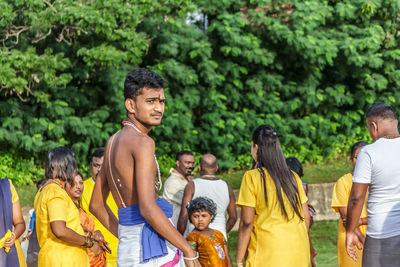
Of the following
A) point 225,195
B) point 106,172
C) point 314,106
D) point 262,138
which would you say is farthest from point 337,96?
point 106,172

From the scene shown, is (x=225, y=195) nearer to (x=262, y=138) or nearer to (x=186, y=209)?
(x=186, y=209)

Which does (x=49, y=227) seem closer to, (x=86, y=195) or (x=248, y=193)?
(x=86, y=195)

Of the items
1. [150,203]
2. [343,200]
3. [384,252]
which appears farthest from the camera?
[343,200]

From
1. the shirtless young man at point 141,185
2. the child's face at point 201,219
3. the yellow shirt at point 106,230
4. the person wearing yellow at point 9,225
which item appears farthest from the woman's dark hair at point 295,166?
the shirtless young man at point 141,185

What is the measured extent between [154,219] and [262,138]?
191 centimetres

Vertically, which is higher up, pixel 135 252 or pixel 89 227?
pixel 135 252

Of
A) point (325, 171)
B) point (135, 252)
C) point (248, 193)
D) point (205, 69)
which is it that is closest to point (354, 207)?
point (248, 193)

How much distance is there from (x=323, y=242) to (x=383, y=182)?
23.6 feet

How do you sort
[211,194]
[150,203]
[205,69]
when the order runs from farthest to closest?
1. [205,69]
2. [211,194]
3. [150,203]

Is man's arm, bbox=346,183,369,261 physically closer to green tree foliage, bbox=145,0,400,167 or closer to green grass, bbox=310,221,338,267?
green grass, bbox=310,221,338,267

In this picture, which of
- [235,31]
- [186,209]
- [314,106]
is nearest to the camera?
[186,209]

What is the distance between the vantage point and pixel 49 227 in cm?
475

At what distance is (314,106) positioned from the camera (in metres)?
15.2

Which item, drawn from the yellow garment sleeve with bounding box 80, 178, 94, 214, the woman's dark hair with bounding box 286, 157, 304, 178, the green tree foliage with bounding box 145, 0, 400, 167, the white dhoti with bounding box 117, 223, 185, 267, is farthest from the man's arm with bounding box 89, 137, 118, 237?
the green tree foliage with bounding box 145, 0, 400, 167
